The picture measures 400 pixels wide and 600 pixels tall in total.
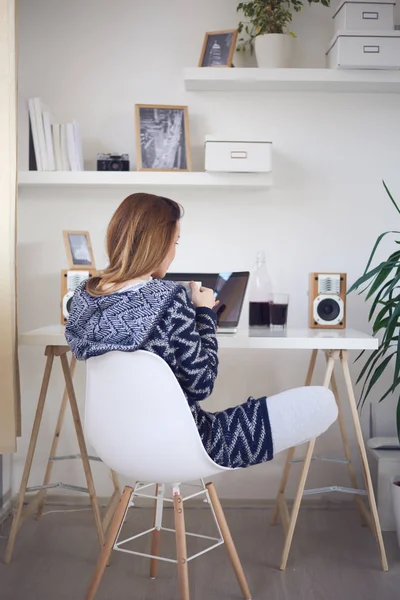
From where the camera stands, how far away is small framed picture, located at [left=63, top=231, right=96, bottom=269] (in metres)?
3.02

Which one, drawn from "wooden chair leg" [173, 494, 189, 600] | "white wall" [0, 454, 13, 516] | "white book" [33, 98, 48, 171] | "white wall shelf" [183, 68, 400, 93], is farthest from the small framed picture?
"wooden chair leg" [173, 494, 189, 600]

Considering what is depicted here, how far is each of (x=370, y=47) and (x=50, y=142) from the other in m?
1.35

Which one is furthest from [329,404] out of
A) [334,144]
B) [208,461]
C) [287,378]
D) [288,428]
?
[334,144]

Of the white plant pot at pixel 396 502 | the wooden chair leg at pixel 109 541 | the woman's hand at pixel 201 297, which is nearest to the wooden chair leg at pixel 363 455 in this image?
the white plant pot at pixel 396 502

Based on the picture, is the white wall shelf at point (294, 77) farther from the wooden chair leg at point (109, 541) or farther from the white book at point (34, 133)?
the wooden chair leg at point (109, 541)

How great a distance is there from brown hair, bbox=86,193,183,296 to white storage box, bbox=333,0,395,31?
1436 millimetres

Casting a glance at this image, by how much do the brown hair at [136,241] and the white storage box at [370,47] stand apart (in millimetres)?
1357

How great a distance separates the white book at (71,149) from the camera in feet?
9.95

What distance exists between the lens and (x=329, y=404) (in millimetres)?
2061

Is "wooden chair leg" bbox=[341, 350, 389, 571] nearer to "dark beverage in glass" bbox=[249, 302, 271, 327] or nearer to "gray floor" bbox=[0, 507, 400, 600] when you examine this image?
"gray floor" bbox=[0, 507, 400, 600]

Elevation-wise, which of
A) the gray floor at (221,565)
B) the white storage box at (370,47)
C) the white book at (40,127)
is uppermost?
the white storage box at (370,47)

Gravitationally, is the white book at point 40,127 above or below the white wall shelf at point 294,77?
below

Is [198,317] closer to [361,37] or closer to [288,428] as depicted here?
[288,428]

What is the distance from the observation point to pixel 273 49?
3086mm
